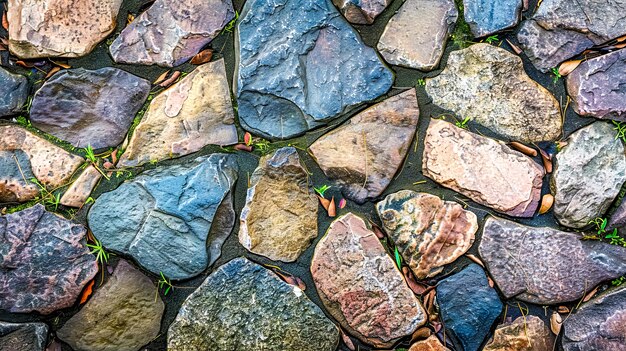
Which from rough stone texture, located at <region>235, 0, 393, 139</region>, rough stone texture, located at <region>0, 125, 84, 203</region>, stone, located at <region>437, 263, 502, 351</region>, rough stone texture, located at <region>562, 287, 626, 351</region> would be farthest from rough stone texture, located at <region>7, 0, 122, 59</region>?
rough stone texture, located at <region>562, 287, 626, 351</region>

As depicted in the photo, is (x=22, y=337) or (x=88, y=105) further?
(x=88, y=105)

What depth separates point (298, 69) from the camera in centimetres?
195

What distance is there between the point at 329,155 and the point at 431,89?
1.25 ft

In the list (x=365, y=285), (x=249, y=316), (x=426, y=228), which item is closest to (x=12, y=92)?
(x=249, y=316)

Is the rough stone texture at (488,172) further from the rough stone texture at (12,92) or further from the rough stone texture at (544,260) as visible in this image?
the rough stone texture at (12,92)

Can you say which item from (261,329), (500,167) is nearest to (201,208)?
(261,329)

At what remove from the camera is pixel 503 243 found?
193 centimetres

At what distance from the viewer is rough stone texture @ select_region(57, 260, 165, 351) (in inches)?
75.9

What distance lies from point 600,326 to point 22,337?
5.69ft

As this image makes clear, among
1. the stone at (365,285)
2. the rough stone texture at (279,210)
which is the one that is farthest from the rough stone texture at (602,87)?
the rough stone texture at (279,210)

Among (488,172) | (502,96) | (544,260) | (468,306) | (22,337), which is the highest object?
(502,96)

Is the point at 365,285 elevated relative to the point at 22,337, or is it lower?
elevated

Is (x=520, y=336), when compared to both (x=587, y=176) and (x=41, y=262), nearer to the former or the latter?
(x=587, y=176)

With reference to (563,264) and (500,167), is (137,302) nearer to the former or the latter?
(500,167)
